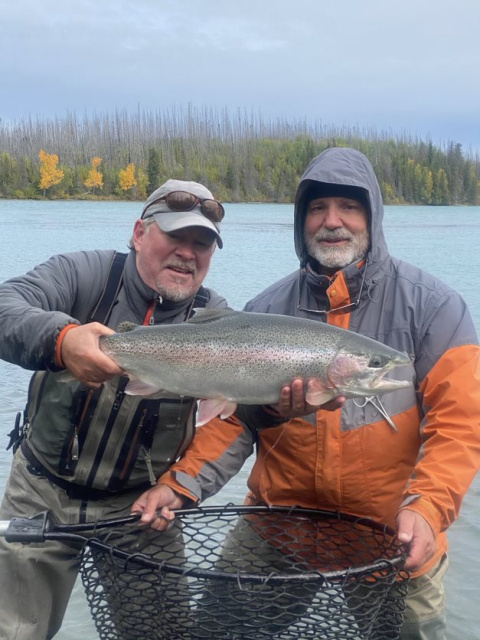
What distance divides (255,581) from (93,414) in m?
1.29

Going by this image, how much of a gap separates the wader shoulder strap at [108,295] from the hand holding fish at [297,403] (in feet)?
3.34

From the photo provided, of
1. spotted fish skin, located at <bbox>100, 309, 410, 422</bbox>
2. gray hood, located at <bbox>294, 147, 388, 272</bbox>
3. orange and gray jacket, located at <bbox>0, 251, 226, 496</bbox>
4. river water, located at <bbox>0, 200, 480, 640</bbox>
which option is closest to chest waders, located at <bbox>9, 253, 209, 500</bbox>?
orange and gray jacket, located at <bbox>0, 251, 226, 496</bbox>

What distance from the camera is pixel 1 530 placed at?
2803 millimetres

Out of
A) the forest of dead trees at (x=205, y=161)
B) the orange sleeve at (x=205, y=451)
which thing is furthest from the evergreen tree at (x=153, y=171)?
the orange sleeve at (x=205, y=451)

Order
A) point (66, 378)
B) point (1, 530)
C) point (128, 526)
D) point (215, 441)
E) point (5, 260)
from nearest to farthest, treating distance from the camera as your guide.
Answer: point (1, 530) → point (66, 378) → point (128, 526) → point (215, 441) → point (5, 260)

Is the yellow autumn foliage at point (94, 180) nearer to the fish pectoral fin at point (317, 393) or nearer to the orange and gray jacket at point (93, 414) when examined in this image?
the orange and gray jacket at point (93, 414)

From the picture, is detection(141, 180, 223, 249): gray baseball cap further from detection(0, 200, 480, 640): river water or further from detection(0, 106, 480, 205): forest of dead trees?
detection(0, 106, 480, 205): forest of dead trees

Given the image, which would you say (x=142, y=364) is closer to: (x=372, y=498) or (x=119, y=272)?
(x=119, y=272)

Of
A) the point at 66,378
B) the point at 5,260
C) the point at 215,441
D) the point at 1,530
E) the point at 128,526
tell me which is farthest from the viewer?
the point at 5,260

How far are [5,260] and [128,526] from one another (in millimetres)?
21360

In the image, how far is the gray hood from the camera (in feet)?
11.5

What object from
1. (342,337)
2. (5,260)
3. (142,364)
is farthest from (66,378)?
(5,260)

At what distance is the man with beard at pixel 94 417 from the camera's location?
10.8ft

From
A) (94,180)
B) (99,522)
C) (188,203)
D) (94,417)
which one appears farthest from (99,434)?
(94,180)
